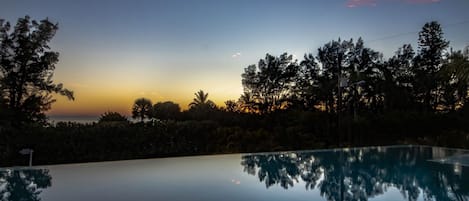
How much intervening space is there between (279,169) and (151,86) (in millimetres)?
4993

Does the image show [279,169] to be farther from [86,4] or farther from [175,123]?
[86,4]

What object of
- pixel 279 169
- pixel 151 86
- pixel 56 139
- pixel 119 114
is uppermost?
pixel 151 86

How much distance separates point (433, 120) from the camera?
11.9m

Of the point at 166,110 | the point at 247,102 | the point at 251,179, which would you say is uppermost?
the point at 247,102

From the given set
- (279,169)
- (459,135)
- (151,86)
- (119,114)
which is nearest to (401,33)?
(459,135)

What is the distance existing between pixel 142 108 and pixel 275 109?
5034 mm

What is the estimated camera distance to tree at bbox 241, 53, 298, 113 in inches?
509

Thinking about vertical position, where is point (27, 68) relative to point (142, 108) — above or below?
above

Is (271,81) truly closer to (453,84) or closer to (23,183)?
(453,84)

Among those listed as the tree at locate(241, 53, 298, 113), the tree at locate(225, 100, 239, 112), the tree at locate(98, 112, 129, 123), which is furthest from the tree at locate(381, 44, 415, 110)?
the tree at locate(98, 112, 129, 123)

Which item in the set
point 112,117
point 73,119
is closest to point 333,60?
point 112,117

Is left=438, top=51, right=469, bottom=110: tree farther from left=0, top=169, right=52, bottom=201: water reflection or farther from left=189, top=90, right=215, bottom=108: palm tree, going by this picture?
left=0, top=169, right=52, bottom=201: water reflection

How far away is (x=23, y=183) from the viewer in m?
5.46

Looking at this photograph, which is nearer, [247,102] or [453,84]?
[453,84]
